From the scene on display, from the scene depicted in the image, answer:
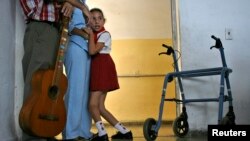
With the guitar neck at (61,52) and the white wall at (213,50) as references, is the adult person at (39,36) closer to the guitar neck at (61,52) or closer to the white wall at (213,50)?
the guitar neck at (61,52)

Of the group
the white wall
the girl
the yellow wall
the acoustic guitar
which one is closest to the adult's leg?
the girl

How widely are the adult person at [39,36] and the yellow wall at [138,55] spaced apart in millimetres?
3040

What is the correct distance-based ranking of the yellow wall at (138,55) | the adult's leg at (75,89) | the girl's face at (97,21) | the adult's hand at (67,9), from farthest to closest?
1. the yellow wall at (138,55)
2. the girl's face at (97,21)
3. the adult's leg at (75,89)
4. the adult's hand at (67,9)

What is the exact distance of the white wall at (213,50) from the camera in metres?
2.79

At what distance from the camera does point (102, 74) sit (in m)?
2.19

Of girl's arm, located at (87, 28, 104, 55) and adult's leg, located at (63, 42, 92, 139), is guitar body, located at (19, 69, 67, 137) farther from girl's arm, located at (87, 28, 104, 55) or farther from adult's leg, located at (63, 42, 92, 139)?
girl's arm, located at (87, 28, 104, 55)

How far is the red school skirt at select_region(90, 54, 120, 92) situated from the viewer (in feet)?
7.14

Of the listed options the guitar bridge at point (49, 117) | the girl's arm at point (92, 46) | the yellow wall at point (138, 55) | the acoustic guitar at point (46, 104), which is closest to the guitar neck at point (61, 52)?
the acoustic guitar at point (46, 104)

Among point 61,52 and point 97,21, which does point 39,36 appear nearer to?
point 61,52

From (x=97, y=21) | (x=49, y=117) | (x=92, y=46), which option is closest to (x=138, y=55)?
(x=97, y=21)

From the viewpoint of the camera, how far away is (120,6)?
4.94m

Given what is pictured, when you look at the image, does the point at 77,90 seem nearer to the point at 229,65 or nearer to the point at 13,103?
the point at 13,103

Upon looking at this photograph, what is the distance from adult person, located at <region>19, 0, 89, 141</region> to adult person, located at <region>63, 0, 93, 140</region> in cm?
22

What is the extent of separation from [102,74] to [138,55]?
8.74ft
